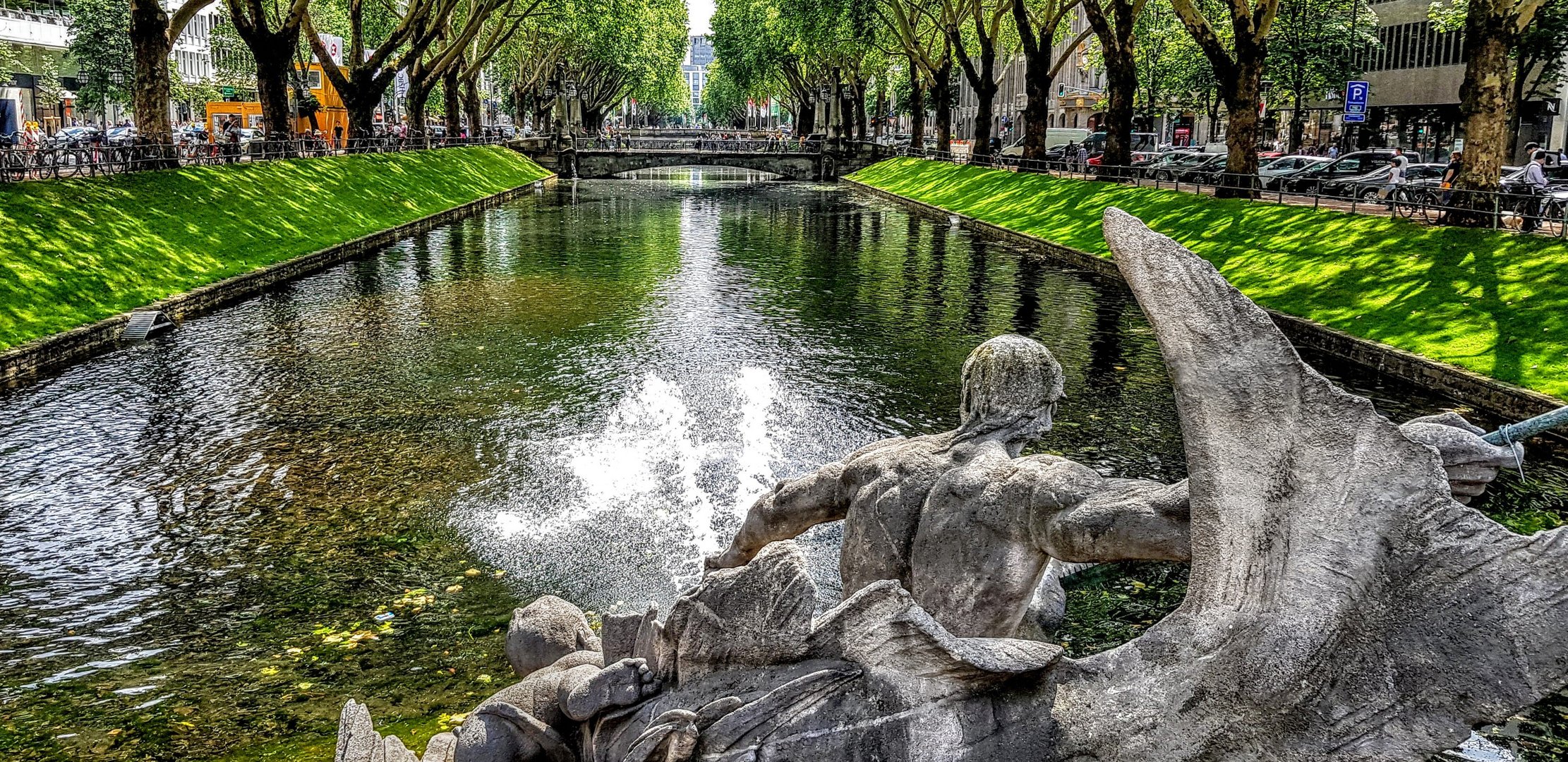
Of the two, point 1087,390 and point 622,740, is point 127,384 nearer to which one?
point 1087,390

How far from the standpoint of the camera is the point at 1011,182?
4272cm

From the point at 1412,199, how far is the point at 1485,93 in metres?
3.59

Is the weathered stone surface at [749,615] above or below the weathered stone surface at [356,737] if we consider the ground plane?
above

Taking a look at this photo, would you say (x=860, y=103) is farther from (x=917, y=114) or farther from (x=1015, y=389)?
(x=1015, y=389)

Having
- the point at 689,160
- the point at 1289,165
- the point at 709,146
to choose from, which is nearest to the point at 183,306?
the point at 1289,165

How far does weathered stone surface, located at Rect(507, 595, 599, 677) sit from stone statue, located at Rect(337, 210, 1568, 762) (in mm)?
1231

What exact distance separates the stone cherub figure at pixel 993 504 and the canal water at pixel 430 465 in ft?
12.6

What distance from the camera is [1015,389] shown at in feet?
14.1

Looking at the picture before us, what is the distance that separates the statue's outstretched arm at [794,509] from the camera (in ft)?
14.9

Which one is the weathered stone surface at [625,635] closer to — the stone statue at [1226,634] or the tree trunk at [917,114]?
the stone statue at [1226,634]

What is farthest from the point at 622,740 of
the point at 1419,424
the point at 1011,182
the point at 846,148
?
the point at 846,148

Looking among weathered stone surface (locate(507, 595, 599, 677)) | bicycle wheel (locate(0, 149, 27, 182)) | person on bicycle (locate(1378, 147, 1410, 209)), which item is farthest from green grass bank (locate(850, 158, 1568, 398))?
bicycle wheel (locate(0, 149, 27, 182))

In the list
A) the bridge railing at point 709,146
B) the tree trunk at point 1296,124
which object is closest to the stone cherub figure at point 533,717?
the tree trunk at point 1296,124

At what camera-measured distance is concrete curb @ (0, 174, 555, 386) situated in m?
16.8
